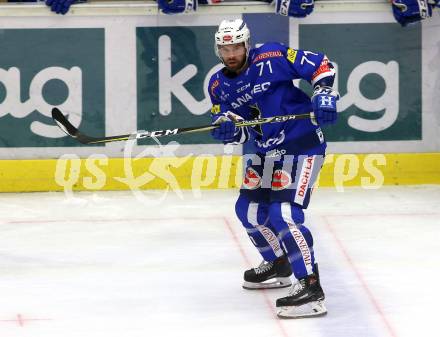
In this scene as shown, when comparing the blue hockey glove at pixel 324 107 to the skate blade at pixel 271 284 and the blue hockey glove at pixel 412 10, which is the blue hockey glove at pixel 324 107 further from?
the blue hockey glove at pixel 412 10

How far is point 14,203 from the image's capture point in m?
8.52

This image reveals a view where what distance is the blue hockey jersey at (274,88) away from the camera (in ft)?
19.3

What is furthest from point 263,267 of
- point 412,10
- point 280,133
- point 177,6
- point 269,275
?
point 412,10

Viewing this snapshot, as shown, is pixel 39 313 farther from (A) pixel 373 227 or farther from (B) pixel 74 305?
(A) pixel 373 227

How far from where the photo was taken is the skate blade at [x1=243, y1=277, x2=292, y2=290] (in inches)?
247

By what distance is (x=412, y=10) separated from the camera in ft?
29.1

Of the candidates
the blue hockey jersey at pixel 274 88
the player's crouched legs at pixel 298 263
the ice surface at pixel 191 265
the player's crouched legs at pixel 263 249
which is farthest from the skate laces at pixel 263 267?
the blue hockey jersey at pixel 274 88

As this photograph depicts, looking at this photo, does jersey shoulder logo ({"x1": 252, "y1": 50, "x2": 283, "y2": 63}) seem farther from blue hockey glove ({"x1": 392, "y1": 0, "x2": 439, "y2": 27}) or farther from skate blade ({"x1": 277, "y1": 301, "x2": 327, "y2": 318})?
blue hockey glove ({"x1": 392, "y1": 0, "x2": 439, "y2": 27})

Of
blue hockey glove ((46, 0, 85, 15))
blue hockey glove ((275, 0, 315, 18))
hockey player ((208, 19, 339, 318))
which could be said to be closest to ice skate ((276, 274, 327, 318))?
hockey player ((208, 19, 339, 318))

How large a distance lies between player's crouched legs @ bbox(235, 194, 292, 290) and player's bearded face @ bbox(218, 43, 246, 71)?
2.25 feet

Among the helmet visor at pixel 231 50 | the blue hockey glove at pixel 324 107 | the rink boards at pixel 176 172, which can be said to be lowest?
the rink boards at pixel 176 172

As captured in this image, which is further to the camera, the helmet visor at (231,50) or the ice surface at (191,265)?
the helmet visor at (231,50)

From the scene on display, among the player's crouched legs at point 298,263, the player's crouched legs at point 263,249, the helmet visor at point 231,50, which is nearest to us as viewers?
the player's crouched legs at point 298,263

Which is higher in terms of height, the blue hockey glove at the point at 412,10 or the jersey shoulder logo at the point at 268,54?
the jersey shoulder logo at the point at 268,54
